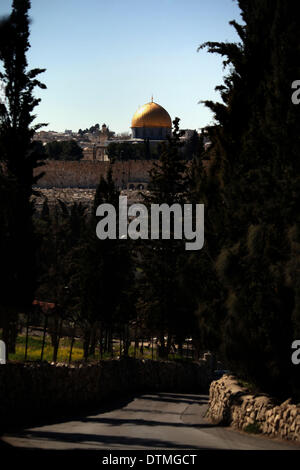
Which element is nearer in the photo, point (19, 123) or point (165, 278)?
point (19, 123)

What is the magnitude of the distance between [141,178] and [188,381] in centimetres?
12090

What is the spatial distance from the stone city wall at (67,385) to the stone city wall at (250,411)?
10.3 ft

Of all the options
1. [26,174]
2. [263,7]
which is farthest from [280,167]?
[26,174]

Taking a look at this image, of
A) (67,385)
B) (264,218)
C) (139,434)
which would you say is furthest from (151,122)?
(139,434)

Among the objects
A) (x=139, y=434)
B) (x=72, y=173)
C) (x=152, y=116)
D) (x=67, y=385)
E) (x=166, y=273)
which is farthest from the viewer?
(x=152, y=116)

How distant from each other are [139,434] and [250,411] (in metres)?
2.05

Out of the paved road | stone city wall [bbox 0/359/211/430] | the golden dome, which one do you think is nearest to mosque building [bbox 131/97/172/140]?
the golden dome

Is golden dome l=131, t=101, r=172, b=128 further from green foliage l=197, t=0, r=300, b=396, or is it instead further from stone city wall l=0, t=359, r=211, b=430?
green foliage l=197, t=0, r=300, b=396

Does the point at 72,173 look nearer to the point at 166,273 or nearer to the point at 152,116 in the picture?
the point at 152,116

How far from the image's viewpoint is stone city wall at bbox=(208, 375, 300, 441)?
12.5 meters

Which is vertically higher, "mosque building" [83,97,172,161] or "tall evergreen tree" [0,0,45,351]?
"mosque building" [83,97,172,161]

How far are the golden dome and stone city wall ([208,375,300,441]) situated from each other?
147 meters

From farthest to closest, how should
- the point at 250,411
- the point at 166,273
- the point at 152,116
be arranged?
1. the point at 152,116
2. the point at 166,273
3. the point at 250,411

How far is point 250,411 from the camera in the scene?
14289 millimetres
